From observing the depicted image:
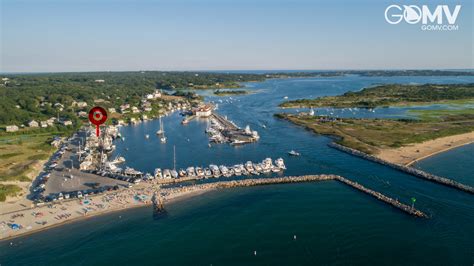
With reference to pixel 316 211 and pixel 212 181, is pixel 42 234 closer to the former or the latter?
pixel 212 181

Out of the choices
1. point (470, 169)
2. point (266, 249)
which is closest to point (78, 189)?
point (266, 249)

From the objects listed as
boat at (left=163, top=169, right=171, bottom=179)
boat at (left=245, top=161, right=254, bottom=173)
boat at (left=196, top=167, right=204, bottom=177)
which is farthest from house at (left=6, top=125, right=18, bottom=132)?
boat at (left=245, top=161, right=254, bottom=173)

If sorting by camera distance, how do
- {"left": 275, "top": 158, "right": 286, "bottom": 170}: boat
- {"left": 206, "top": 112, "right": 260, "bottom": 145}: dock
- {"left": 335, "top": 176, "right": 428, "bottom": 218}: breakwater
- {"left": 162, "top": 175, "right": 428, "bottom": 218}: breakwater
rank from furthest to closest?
{"left": 206, "top": 112, "right": 260, "bottom": 145}: dock < {"left": 275, "top": 158, "right": 286, "bottom": 170}: boat < {"left": 162, "top": 175, "right": 428, "bottom": 218}: breakwater < {"left": 335, "top": 176, "right": 428, "bottom": 218}: breakwater

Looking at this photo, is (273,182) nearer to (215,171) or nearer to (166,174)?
(215,171)

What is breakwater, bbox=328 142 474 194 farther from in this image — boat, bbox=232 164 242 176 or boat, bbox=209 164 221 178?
boat, bbox=209 164 221 178

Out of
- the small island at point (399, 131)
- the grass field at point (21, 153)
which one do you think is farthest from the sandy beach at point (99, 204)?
the small island at point (399, 131)

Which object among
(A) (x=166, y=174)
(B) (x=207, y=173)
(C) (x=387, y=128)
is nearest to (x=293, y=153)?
(B) (x=207, y=173)
